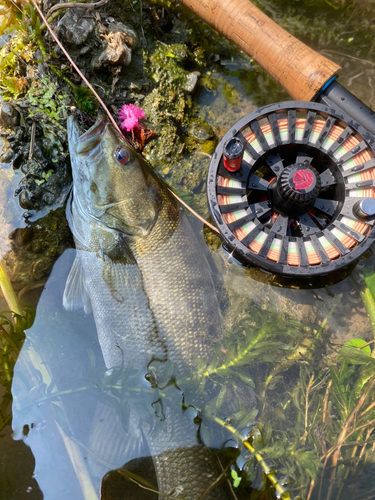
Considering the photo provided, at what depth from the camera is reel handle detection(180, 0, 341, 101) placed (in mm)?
2641

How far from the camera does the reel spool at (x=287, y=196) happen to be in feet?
8.13

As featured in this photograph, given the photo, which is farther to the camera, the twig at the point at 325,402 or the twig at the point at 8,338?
the twig at the point at 8,338

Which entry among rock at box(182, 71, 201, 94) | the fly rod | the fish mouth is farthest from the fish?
the fly rod

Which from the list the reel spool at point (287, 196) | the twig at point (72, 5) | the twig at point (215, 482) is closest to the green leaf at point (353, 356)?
the reel spool at point (287, 196)

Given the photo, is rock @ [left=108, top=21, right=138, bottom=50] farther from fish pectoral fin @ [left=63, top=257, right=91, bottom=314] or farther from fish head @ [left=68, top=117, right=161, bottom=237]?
fish pectoral fin @ [left=63, top=257, right=91, bottom=314]

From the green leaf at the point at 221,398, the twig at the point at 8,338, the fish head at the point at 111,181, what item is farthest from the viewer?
the twig at the point at 8,338

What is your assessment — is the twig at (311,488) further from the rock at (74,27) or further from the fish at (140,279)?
the rock at (74,27)

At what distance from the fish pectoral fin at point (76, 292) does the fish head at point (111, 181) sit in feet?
1.61

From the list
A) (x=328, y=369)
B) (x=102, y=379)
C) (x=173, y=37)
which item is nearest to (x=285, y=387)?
(x=328, y=369)

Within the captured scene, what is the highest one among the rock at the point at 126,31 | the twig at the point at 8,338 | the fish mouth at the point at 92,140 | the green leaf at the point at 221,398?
the rock at the point at 126,31

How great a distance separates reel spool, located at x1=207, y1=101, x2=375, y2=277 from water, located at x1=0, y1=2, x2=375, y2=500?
0.47 metres

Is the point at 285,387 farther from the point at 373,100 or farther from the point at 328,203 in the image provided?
the point at 373,100

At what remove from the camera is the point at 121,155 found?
257cm

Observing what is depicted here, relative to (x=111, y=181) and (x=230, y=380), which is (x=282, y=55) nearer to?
(x=111, y=181)
